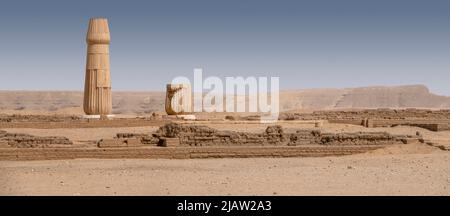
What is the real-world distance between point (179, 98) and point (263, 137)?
13.3m

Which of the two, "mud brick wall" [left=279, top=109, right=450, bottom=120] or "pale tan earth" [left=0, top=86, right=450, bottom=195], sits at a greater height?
"mud brick wall" [left=279, top=109, right=450, bottom=120]

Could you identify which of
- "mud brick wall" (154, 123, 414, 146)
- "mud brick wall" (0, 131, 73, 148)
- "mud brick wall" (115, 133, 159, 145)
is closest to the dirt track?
"mud brick wall" (154, 123, 414, 146)

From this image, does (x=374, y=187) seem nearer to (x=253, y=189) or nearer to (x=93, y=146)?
(x=253, y=189)

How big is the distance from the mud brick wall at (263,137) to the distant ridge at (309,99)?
249 feet

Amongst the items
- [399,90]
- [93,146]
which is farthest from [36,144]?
[399,90]

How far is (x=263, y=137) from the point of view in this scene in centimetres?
2097

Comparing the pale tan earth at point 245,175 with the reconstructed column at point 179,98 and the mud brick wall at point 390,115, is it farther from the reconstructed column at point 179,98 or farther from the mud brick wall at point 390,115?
the mud brick wall at point 390,115

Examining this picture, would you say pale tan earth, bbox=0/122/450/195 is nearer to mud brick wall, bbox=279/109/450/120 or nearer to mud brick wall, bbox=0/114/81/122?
mud brick wall, bbox=0/114/81/122

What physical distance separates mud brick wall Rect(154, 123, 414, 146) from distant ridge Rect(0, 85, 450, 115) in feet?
249

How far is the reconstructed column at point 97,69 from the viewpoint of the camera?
28.9 meters

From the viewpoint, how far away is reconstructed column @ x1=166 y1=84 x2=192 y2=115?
110ft

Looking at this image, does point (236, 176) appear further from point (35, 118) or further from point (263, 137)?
point (35, 118)

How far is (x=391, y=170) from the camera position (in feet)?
55.6
